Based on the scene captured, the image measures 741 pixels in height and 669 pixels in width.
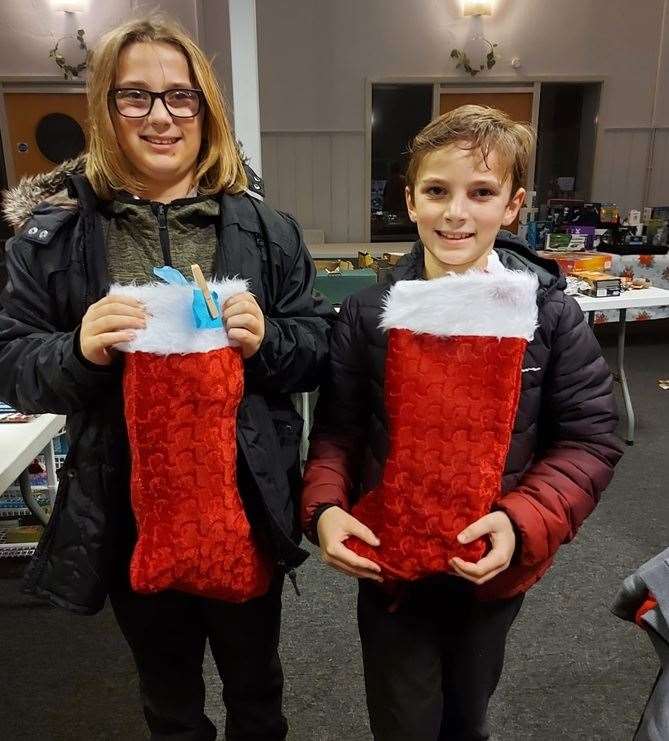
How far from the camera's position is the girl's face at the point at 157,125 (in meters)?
0.96

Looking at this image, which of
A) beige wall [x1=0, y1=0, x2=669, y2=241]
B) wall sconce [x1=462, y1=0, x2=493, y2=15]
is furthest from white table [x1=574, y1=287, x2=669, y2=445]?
wall sconce [x1=462, y1=0, x2=493, y2=15]

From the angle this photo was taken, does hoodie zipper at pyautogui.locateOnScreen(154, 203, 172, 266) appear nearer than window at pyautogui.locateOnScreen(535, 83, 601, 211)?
Yes

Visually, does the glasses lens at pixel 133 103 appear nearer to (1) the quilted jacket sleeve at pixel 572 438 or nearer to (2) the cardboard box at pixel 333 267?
(1) the quilted jacket sleeve at pixel 572 438

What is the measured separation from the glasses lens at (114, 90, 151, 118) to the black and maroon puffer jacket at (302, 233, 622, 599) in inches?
17.3

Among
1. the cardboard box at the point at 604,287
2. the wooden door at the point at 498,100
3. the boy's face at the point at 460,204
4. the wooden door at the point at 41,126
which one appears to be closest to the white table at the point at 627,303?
the cardboard box at the point at 604,287

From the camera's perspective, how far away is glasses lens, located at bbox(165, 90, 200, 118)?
38.4 inches

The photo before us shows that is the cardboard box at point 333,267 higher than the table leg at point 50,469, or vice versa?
the cardboard box at point 333,267

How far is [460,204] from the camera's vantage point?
0.91 metres

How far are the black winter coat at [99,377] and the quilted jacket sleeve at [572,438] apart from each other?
384 mm

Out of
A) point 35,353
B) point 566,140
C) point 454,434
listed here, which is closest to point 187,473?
point 35,353

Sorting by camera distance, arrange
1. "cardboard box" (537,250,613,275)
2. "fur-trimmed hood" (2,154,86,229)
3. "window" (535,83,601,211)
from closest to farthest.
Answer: "fur-trimmed hood" (2,154,86,229) → "cardboard box" (537,250,613,275) → "window" (535,83,601,211)

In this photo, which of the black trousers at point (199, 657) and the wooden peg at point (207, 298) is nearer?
the wooden peg at point (207, 298)

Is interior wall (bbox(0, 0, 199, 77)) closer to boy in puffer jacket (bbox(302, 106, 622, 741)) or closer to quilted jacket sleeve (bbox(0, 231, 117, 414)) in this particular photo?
quilted jacket sleeve (bbox(0, 231, 117, 414))

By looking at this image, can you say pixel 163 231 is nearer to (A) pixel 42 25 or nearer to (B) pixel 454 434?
(B) pixel 454 434
